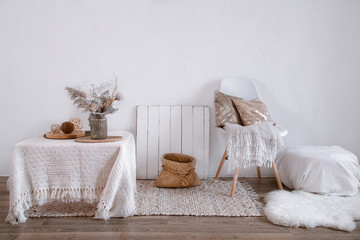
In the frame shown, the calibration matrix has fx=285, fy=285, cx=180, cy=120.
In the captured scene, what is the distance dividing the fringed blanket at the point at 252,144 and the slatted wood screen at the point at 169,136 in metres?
0.55

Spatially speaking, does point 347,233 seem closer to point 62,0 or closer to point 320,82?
point 320,82

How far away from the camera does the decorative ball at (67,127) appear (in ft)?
6.79

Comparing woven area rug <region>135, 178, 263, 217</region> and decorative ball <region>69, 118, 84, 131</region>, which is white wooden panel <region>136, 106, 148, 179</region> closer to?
woven area rug <region>135, 178, 263, 217</region>

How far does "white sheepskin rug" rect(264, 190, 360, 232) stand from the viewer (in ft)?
5.81

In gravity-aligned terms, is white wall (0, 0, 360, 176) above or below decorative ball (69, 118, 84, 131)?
above

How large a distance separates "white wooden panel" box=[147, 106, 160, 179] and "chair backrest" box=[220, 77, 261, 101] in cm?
68

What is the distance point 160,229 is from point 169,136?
110cm

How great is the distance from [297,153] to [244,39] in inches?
45.7

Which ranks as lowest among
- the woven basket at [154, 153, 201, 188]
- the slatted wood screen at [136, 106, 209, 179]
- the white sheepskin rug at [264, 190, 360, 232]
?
the white sheepskin rug at [264, 190, 360, 232]

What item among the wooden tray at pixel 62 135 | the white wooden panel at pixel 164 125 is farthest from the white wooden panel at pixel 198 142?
the wooden tray at pixel 62 135

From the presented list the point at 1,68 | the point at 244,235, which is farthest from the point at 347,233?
the point at 1,68

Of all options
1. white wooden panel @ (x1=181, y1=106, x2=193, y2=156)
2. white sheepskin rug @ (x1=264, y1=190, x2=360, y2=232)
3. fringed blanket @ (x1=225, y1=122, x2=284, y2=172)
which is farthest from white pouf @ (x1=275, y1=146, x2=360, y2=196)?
white wooden panel @ (x1=181, y1=106, x2=193, y2=156)

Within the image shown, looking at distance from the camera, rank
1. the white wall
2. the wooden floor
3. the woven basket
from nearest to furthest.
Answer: the wooden floor
the woven basket
the white wall

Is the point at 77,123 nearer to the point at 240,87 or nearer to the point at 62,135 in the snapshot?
the point at 62,135
